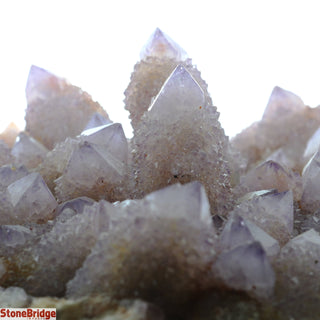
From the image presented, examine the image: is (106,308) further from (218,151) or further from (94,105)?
(94,105)

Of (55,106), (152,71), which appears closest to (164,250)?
(152,71)

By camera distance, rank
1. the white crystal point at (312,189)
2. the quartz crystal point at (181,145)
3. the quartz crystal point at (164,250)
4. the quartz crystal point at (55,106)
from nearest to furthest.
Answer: the quartz crystal point at (164,250) < the quartz crystal point at (181,145) < the white crystal point at (312,189) < the quartz crystal point at (55,106)

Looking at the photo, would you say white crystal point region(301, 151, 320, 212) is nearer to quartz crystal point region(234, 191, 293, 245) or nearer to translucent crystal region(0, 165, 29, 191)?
quartz crystal point region(234, 191, 293, 245)

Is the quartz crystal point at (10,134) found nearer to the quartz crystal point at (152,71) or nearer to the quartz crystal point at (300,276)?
the quartz crystal point at (152,71)

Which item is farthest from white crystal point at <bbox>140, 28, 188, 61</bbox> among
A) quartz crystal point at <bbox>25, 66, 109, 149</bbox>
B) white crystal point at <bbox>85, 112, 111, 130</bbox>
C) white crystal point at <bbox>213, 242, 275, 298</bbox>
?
white crystal point at <bbox>213, 242, 275, 298</bbox>

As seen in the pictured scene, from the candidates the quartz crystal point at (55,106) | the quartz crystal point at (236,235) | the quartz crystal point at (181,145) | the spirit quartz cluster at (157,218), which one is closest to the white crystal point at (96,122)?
the spirit quartz cluster at (157,218)

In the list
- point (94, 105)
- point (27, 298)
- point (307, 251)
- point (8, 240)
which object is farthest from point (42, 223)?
point (94, 105)
